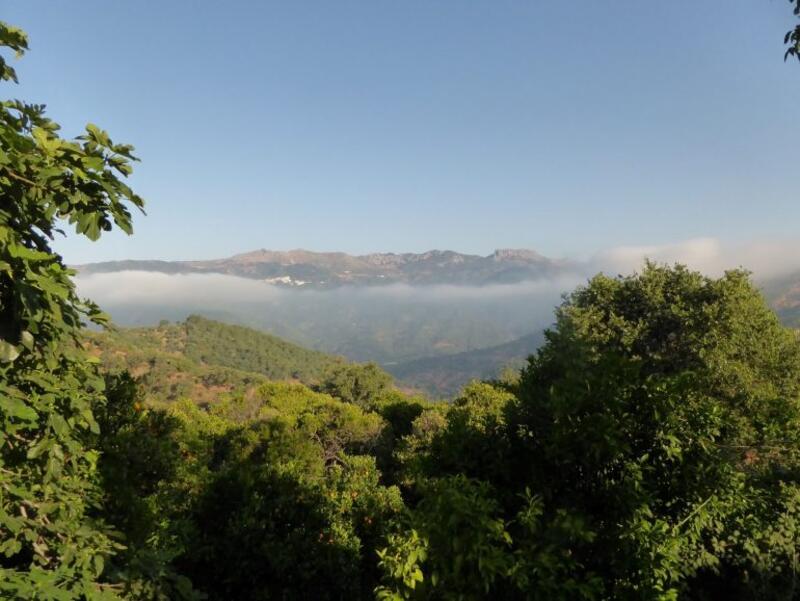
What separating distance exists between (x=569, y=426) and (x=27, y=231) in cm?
571

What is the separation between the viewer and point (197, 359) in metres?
160

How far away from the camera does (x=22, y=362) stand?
377cm

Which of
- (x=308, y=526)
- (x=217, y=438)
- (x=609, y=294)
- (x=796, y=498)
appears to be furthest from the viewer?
(x=609, y=294)

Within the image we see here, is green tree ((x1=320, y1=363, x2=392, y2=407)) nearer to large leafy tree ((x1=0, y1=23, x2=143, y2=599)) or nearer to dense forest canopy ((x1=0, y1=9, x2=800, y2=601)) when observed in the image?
dense forest canopy ((x1=0, y1=9, x2=800, y2=601))

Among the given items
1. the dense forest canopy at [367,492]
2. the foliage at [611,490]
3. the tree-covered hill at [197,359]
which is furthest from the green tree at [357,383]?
the foliage at [611,490]

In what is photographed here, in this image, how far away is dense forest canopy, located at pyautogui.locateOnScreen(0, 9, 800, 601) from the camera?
3564 mm

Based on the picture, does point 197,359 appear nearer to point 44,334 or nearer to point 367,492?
point 367,492

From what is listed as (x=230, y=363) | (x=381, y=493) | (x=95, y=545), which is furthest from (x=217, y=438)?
(x=230, y=363)

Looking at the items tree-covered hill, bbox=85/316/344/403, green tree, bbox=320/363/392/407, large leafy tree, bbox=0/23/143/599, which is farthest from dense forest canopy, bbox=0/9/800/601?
tree-covered hill, bbox=85/316/344/403

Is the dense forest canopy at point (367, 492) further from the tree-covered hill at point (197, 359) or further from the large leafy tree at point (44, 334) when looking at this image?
the tree-covered hill at point (197, 359)

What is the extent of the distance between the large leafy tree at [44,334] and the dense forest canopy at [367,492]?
0.02 metres

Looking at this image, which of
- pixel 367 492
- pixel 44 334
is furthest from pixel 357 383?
pixel 44 334

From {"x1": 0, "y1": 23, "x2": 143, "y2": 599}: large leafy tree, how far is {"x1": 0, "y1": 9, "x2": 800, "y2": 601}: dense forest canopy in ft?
0.06

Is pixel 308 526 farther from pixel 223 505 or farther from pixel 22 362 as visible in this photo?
pixel 22 362
